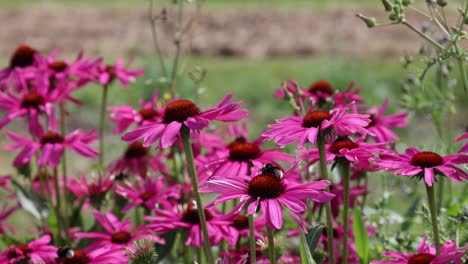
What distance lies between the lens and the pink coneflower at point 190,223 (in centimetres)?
138

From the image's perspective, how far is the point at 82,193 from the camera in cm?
183

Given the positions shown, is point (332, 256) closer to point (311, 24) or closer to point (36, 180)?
point (36, 180)

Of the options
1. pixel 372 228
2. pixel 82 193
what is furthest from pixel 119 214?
pixel 372 228

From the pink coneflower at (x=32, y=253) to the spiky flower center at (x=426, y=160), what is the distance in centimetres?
65

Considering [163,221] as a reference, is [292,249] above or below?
below

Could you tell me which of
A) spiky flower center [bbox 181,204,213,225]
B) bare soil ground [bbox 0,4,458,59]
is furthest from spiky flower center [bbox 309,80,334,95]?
bare soil ground [bbox 0,4,458,59]

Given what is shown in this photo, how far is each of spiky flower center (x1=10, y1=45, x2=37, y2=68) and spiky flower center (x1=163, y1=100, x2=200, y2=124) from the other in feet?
2.75

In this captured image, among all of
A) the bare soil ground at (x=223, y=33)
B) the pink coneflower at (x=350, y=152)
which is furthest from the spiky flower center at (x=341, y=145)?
the bare soil ground at (x=223, y=33)

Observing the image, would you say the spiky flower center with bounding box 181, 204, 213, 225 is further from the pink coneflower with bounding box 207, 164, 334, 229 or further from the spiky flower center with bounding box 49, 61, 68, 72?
the spiky flower center with bounding box 49, 61, 68, 72

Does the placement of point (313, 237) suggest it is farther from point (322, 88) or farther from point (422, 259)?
point (322, 88)

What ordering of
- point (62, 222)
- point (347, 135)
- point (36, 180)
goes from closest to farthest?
point (347, 135), point (62, 222), point (36, 180)

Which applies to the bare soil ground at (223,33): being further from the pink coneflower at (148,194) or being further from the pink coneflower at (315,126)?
the pink coneflower at (315,126)

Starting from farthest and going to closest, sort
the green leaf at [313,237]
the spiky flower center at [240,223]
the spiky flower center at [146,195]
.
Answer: the spiky flower center at [146,195] < the spiky flower center at [240,223] < the green leaf at [313,237]

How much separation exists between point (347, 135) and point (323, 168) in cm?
19
